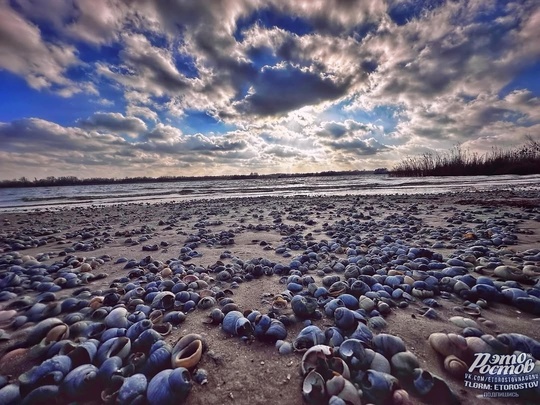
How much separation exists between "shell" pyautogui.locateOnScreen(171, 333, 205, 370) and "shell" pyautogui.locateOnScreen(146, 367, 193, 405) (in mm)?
132

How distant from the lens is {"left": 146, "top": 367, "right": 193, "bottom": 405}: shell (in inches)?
52.8

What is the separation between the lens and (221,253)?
13.9 feet

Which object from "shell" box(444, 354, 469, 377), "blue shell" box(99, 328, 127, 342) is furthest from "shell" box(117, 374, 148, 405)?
"shell" box(444, 354, 469, 377)

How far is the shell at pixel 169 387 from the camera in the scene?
1.34 metres

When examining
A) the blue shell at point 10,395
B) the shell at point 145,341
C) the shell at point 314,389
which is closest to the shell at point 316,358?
the shell at point 314,389

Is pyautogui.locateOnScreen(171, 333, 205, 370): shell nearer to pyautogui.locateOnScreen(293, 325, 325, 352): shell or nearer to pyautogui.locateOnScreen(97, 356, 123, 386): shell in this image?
pyautogui.locateOnScreen(97, 356, 123, 386): shell

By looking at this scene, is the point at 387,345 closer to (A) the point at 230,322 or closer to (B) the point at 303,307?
(B) the point at 303,307

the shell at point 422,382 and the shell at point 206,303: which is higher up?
the shell at point 422,382

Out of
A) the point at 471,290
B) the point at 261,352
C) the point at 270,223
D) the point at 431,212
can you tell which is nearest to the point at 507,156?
the point at 431,212

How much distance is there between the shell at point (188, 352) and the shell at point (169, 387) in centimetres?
13

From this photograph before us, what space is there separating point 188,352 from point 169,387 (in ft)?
1.00

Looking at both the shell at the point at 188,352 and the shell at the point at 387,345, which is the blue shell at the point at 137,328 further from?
the shell at the point at 387,345

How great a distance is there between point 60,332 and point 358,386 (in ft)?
6.94

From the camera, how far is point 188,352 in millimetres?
1683
